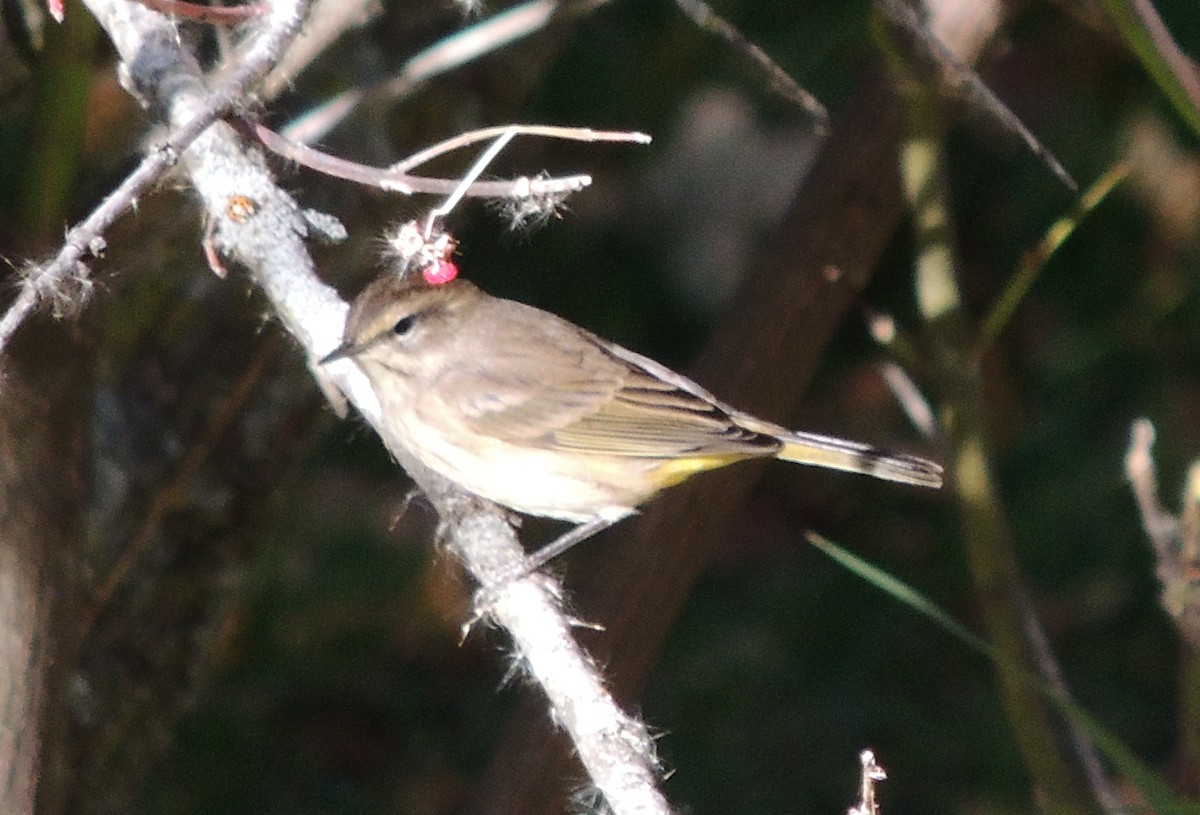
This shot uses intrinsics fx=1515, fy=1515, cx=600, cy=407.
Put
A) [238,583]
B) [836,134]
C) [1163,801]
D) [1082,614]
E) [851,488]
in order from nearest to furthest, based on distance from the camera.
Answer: [1163,801]
[836,134]
[238,583]
[1082,614]
[851,488]

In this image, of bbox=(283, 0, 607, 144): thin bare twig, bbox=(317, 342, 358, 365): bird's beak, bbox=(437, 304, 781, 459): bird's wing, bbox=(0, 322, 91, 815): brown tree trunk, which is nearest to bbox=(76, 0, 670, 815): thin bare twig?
bbox=(317, 342, 358, 365): bird's beak

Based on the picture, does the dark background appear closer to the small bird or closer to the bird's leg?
the small bird

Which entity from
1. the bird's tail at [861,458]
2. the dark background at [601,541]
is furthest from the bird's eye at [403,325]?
the bird's tail at [861,458]

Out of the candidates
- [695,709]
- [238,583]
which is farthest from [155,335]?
[695,709]

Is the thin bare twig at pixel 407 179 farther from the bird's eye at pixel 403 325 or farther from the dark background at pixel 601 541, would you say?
the dark background at pixel 601 541

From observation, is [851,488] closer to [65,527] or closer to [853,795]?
[853,795]

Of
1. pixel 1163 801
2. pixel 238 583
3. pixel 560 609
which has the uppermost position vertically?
pixel 238 583

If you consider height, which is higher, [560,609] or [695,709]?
[695,709]

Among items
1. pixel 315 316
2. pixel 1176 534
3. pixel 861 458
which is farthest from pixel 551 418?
pixel 1176 534

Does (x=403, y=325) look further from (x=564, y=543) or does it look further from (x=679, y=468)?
(x=679, y=468)
